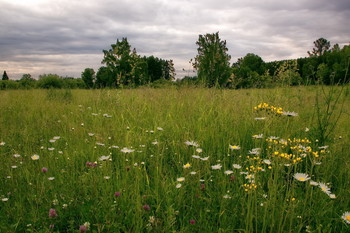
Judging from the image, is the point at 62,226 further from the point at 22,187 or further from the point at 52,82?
the point at 52,82

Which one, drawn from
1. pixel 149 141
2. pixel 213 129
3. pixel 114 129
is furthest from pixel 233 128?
pixel 114 129

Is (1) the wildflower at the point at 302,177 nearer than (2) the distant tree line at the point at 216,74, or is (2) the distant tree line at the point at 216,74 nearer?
(1) the wildflower at the point at 302,177

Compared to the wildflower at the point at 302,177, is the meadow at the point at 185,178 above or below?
below

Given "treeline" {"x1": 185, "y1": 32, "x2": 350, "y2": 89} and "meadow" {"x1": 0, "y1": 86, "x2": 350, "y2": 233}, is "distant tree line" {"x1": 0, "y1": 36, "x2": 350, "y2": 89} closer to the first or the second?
"treeline" {"x1": 185, "y1": 32, "x2": 350, "y2": 89}

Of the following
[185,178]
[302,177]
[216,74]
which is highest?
[216,74]

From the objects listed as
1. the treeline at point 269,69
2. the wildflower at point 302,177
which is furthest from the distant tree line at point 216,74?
the wildflower at point 302,177

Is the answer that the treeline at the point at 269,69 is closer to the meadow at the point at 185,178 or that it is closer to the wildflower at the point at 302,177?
the meadow at the point at 185,178

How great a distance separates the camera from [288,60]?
4887 mm

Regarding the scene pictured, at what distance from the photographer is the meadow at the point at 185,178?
1606 mm

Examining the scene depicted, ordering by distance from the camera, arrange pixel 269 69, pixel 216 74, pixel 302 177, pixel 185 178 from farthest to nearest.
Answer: pixel 269 69 → pixel 216 74 → pixel 185 178 → pixel 302 177

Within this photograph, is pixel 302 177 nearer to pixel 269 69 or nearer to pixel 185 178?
pixel 185 178

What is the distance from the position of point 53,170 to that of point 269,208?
1.99 m

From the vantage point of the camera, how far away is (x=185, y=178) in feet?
6.41

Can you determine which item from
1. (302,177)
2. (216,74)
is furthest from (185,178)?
(216,74)
